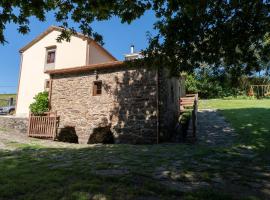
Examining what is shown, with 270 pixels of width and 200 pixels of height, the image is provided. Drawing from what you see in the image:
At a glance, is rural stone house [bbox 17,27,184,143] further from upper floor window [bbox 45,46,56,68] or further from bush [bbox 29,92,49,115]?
upper floor window [bbox 45,46,56,68]

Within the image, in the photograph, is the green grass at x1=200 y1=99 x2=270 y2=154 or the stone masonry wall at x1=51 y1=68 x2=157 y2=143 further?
the stone masonry wall at x1=51 y1=68 x2=157 y2=143

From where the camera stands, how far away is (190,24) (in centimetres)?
710

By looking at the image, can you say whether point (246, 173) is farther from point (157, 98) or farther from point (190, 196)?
point (157, 98)

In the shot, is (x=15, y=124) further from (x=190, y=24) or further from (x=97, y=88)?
(x=190, y=24)

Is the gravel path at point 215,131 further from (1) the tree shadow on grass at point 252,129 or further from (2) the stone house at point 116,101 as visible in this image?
(2) the stone house at point 116,101

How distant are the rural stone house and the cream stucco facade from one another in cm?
645

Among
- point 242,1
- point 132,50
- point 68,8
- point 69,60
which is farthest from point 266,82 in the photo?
point 68,8

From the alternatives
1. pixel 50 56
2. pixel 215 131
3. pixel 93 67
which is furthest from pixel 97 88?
pixel 50 56

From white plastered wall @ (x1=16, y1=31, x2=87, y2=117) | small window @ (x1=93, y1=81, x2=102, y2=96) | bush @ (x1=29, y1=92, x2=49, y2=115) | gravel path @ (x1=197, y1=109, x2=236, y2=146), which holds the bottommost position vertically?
gravel path @ (x1=197, y1=109, x2=236, y2=146)

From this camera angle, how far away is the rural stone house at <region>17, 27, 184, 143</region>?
522 inches

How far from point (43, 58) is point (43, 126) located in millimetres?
10618

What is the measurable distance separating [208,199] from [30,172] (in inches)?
152

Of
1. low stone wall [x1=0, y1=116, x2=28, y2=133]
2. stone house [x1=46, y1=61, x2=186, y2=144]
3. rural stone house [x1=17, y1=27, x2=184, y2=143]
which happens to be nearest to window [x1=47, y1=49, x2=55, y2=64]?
rural stone house [x1=17, y1=27, x2=184, y2=143]

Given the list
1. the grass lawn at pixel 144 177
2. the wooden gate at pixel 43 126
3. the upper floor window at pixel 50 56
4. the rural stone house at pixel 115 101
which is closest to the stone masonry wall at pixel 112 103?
the rural stone house at pixel 115 101
